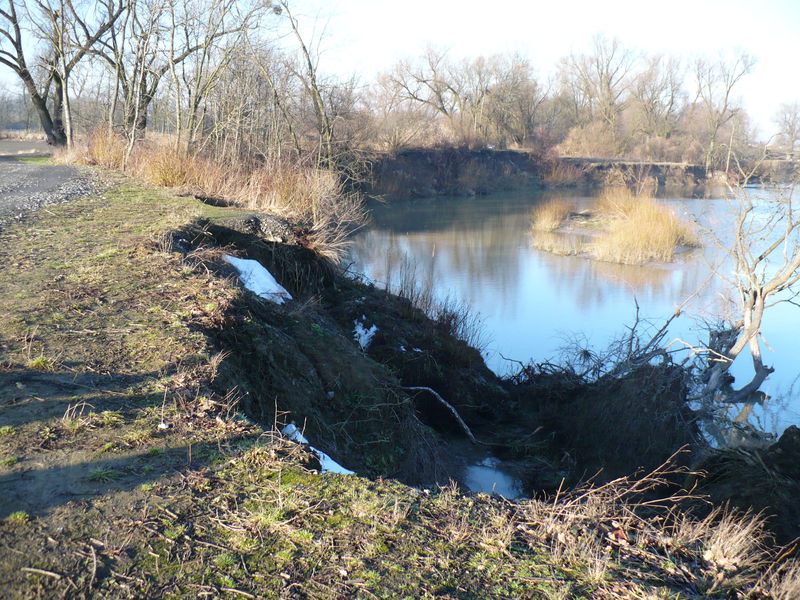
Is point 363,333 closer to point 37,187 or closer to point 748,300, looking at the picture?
point 748,300

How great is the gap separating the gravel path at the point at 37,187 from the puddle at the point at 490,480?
6.16m

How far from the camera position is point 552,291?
1588 cm

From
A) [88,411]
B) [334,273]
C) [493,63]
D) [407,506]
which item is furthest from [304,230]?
[493,63]

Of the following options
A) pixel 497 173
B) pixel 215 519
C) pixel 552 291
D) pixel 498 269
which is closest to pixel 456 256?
pixel 498 269

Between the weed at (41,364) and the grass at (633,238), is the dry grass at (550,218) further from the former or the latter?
the weed at (41,364)

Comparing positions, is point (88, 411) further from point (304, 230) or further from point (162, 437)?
point (304, 230)

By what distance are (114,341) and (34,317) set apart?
73cm

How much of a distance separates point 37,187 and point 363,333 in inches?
250

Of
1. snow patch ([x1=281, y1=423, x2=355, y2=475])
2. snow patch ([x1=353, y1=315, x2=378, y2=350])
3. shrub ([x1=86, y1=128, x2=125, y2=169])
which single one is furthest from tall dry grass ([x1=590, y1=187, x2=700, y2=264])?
snow patch ([x1=281, y1=423, x2=355, y2=475])

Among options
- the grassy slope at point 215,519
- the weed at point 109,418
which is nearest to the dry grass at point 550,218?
the grassy slope at point 215,519

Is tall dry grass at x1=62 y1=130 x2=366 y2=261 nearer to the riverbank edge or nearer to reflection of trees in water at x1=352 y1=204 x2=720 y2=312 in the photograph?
reflection of trees in water at x1=352 y1=204 x2=720 y2=312

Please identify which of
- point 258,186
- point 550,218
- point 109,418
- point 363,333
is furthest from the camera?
point 550,218

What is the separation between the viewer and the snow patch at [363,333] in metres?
8.99

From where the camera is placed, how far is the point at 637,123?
53250 mm
